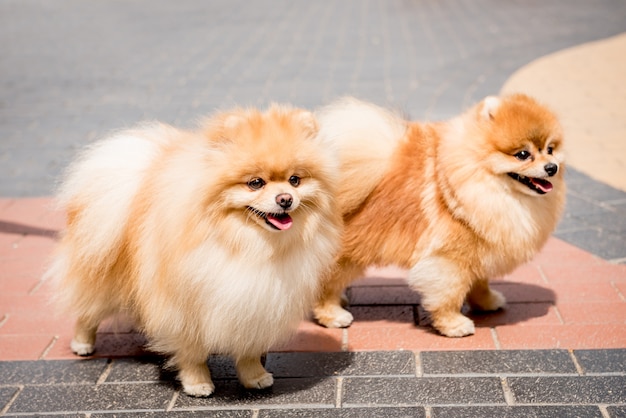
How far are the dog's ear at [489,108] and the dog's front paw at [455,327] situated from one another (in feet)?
3.17

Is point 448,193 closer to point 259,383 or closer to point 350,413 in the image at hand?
point 350,413

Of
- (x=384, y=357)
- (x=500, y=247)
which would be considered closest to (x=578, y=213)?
(x=500, y=247)

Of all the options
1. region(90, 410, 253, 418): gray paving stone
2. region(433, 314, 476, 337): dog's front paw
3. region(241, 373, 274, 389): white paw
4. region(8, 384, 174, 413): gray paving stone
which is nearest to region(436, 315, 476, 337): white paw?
region(433, 314, 476, 337): dog's front paw

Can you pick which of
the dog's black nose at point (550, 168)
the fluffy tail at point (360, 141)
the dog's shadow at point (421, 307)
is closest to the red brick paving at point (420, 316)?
the dog's shadow at point (421, 307)

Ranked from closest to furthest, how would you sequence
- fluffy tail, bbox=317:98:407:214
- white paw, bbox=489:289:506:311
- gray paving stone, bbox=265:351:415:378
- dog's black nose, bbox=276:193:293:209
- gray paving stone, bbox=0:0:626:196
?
dog's black nose, bbox=276:193:293:209 → gray paving stone, bbox=265:351:415:378 → fluffy tail, bbox=317:98:407:214 → white paw, bbox=489:289:506:311 → gray paving stone, bbox=0:0:626:196

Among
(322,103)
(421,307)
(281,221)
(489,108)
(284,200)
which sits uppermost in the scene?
(489,108)

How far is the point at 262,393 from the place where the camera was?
3.43 meters

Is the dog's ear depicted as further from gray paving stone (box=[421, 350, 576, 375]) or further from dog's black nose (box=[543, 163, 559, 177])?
gray paving stone (box=[421, 350, 576, 375])

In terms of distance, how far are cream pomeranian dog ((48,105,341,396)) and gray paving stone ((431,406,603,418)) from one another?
729 millimetres

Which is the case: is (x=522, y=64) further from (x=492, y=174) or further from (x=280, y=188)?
(x=280, y=188)

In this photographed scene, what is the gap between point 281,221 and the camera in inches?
120

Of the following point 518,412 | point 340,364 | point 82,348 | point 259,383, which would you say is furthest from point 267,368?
point 518,412

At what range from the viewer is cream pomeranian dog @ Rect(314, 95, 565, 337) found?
11.7ft

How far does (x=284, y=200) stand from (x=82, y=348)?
147cm
